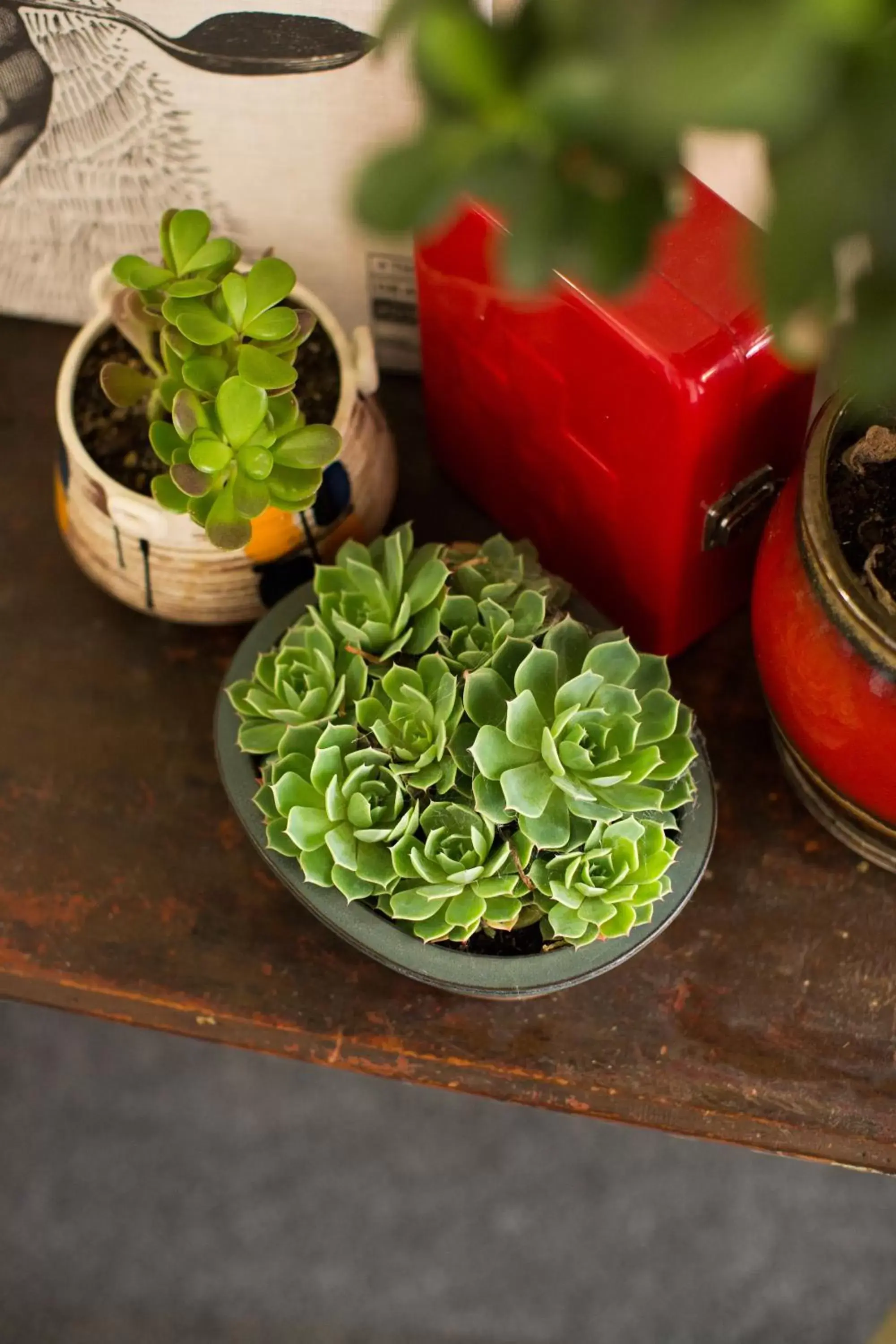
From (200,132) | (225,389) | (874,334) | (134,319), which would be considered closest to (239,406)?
(225,389)

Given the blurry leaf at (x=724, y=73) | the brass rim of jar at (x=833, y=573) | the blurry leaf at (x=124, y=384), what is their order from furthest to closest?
the blurry leaf at (x=124, y=384), the brass rim of jar at (x=833, y=573), the blurry leaf at (x=724, y=73)

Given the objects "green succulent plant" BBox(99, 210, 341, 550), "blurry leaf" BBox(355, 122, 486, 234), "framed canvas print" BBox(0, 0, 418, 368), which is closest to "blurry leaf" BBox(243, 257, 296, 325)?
A: "green succulent plant" BBox(99, 210, 341, 550)

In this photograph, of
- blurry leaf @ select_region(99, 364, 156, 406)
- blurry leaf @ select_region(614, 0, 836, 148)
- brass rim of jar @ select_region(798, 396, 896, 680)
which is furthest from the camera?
blurry leaf @ select_region(99, 364, 156, 406)

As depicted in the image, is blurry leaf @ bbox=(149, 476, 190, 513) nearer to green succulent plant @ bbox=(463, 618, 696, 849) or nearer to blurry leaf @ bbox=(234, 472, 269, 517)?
blurry leaf @ bbox=(234, 472, 269, 517)

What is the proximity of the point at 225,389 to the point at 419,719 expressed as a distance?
0.15 m

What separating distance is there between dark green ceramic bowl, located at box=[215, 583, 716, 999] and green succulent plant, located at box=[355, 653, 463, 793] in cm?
7

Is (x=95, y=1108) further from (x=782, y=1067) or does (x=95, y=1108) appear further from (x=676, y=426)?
(x=676, y=426)

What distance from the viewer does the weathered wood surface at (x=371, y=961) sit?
592 mm

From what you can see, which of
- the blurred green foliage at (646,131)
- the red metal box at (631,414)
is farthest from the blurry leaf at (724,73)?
the red metal box at (631,414)

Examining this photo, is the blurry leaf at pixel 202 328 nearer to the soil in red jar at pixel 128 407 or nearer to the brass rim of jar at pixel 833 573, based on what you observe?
the soil in red jar at pixel 128 407

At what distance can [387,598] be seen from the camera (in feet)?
1.90

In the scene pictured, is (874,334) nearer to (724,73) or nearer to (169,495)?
(724,73)

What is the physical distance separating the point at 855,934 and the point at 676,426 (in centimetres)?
26

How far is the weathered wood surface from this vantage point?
59 centimetres
